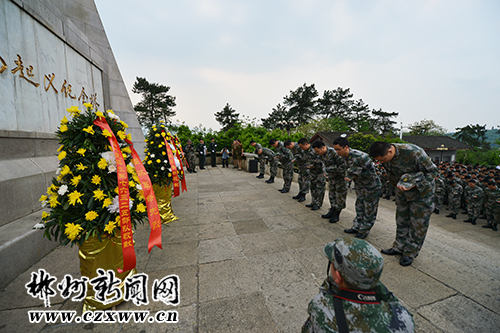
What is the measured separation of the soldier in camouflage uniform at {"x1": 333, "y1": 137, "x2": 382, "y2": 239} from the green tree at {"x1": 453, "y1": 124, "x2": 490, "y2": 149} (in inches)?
2282

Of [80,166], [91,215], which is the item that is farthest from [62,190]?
[91,215]

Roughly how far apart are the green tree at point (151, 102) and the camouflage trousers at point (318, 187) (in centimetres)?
3305

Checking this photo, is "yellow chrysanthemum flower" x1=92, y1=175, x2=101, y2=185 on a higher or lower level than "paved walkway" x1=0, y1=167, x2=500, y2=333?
higher

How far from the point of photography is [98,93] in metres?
6.83

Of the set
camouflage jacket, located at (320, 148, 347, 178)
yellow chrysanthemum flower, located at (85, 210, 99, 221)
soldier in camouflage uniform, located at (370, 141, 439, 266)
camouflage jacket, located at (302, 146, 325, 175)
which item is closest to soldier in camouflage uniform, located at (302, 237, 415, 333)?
yellow chrysanthemum flower, located at (85, 210, 99, 221)

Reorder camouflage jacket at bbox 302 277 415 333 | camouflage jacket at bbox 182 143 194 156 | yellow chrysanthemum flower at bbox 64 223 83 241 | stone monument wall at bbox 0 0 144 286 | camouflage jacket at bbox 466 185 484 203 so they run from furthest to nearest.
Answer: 1. camouflage jacket at bbox 182 143 194 156
2. camouflage jacket at bbox 466 185 484 203
3. stone monument wall at bbox 0 0 144 286
4. yellow chrysanthemum flower at bbox 64 223 83 241
5. camouflage jacket at bbox 302 277 415 333

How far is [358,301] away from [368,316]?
0.24ft

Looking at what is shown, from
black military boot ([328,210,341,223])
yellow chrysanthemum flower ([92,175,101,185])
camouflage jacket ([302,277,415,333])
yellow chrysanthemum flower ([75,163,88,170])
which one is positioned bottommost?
black military boot ([328,210,341,223])

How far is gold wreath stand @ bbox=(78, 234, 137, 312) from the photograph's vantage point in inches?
86.3

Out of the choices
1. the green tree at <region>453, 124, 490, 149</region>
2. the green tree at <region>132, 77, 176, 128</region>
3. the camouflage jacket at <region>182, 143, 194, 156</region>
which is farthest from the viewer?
the green tree at <region>453, 124, 490, 149</region>

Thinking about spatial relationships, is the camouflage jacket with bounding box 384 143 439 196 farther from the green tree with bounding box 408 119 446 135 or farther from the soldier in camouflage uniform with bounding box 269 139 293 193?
the green tree with bounding box 408 119 446 135

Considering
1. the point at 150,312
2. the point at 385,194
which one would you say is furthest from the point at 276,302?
the point at 385,194

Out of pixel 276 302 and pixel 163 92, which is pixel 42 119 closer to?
pixel 276 302

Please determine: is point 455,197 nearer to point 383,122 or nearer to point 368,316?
point 368,316
